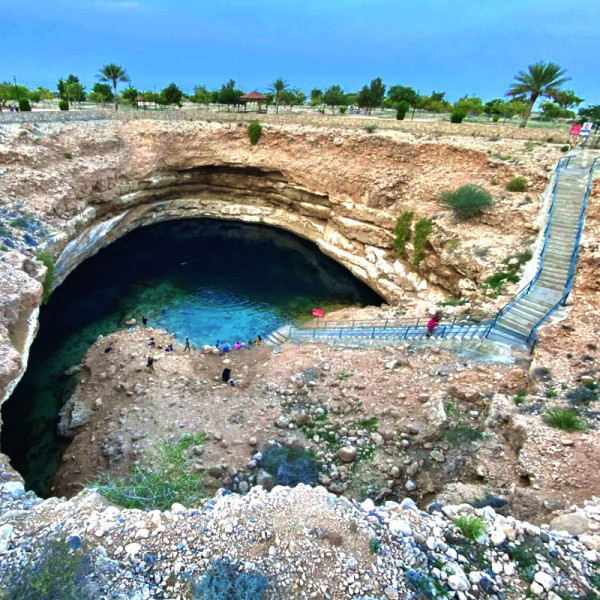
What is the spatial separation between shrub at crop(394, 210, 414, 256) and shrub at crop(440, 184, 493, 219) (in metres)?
2.98

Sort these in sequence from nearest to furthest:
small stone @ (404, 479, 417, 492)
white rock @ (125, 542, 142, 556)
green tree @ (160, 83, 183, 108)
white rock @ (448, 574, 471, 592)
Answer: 1. white rock @ (448, 574, 471, 592)
2. white rock @ (125, 542, 142, 556)
3. small stone @ (404, 479, 417, 492)
4. green tree @ (160, 83, 183, 108)

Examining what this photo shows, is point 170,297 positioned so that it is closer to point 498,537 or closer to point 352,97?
point 498,537

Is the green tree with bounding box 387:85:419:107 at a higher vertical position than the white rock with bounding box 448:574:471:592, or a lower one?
higher

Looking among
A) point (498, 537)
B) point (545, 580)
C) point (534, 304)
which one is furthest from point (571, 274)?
point (545, 580)

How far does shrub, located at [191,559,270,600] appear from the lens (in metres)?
6.68

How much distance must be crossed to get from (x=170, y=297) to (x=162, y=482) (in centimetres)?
1867

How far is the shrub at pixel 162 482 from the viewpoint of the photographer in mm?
9609

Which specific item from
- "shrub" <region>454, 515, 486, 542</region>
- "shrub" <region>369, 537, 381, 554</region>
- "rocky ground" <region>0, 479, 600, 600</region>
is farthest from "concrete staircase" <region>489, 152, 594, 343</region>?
"shrub" <region>369, 537, 381, 554</region>

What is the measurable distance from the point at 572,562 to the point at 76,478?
15154 mm

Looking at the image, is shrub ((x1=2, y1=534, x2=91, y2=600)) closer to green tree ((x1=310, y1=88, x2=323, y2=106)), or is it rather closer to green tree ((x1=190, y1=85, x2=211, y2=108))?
green tree ((x1=190, y1=85, x2=211, y2=108))

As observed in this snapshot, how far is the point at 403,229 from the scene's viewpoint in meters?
28.5

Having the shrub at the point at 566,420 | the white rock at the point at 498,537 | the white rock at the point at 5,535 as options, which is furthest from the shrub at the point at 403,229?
the white rock at the point at 5,535

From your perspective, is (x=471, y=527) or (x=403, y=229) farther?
(x=403, y=229)

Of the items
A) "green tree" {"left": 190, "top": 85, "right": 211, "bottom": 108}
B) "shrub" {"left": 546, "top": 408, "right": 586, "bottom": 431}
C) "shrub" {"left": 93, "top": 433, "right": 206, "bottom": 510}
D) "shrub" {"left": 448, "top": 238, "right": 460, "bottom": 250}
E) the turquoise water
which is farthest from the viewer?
"green tree" {"left": 190, "top": 85, "right": 211, "bottom": 108}
